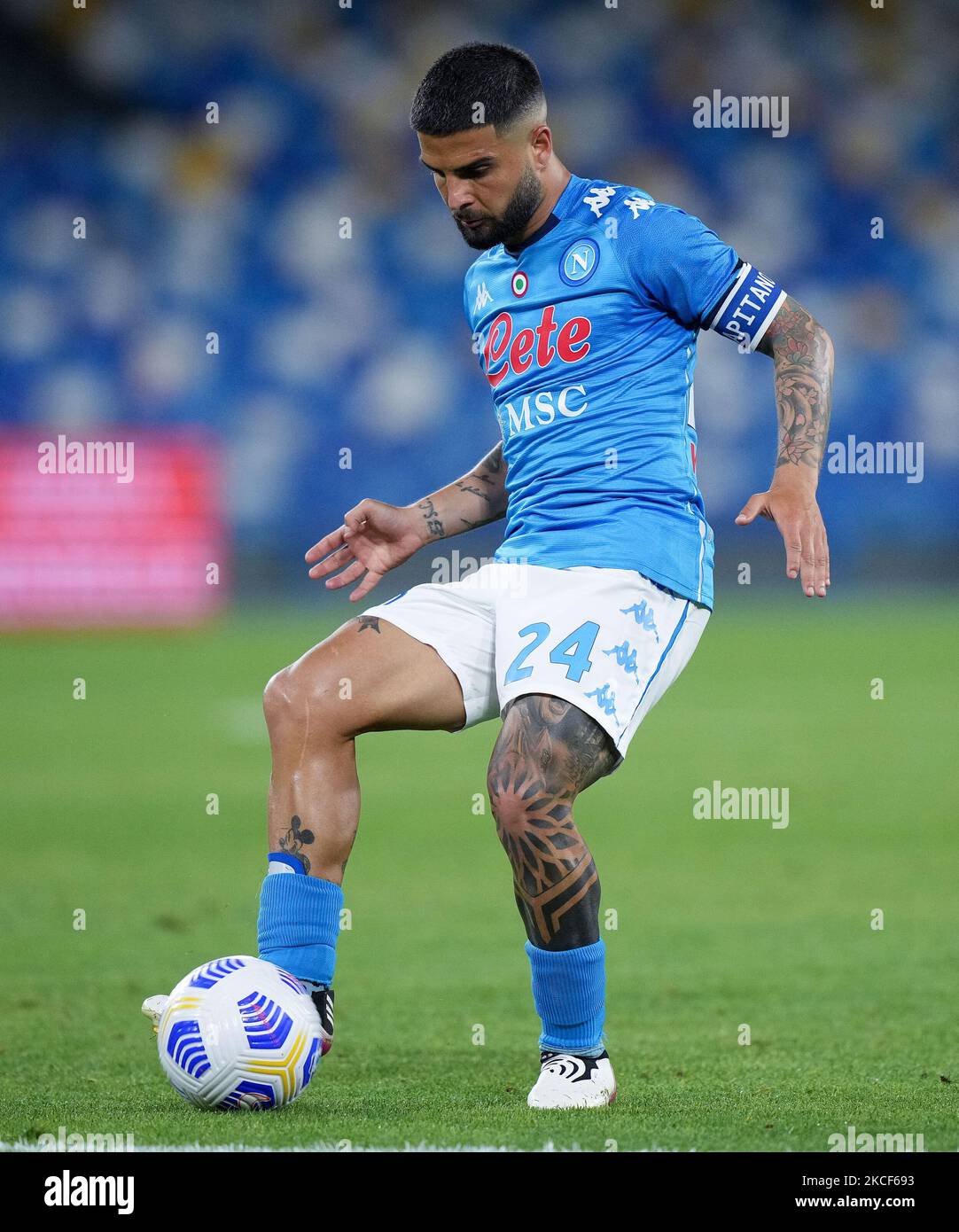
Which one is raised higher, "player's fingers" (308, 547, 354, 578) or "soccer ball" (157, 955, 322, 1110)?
"player's fingers" (308, 547, 354, 578)

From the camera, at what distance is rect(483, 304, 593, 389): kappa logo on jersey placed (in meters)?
3.70

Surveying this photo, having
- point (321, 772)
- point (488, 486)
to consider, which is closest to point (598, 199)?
point (488, 486)

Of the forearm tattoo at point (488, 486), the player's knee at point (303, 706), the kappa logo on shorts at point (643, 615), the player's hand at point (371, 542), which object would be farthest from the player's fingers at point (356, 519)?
the kappa logo on shorts at point (643, 615)

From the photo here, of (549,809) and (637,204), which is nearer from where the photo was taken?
(549,809)

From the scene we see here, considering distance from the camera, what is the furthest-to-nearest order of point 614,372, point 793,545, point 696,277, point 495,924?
point 495,924
point 614,372
point 696,277
point 793,545

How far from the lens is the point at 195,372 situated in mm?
21594

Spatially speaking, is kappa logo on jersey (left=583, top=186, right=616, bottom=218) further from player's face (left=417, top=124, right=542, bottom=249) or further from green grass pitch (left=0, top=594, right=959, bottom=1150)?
green grass pitch (left=0, top=594, right=959, bottom=1150)

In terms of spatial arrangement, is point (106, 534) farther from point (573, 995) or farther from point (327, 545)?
point (573, 995)

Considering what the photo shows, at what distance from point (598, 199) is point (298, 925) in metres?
1.74

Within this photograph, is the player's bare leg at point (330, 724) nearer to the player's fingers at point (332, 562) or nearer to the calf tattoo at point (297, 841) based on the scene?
the calf tattoo at point (297, 841)

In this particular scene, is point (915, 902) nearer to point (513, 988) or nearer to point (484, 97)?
point (513, 988)

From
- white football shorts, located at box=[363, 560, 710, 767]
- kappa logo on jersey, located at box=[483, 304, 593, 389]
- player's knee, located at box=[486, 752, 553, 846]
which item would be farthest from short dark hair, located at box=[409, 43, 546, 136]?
player's knee, located at box=[486, 752, 553, 846]

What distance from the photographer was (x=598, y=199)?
380cm

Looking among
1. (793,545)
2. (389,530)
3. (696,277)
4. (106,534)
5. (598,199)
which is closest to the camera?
Result: (793,545)
